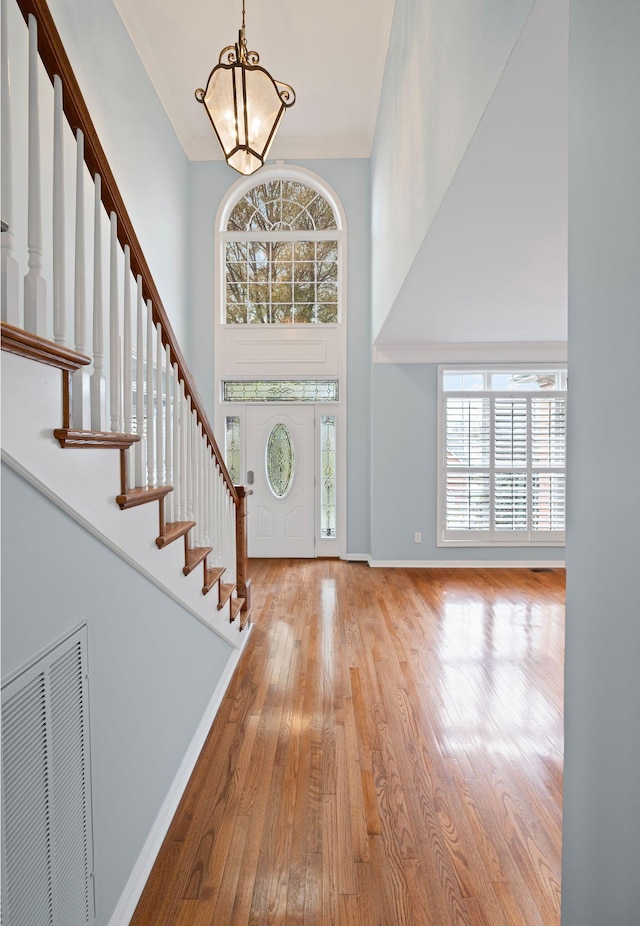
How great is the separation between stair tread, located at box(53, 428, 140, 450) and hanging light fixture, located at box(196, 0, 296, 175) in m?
2.08

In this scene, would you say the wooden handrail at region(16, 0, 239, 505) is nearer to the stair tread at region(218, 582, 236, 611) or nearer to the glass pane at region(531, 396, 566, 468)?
the stair tread at region(218, 582, 236, 611)

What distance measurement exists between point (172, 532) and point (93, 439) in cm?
76

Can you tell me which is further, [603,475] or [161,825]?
[161,825]

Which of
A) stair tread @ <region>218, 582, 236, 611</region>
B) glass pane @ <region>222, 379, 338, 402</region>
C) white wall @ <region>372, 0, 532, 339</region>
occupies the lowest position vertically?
stair tread @ <region>218, 582, 236, 611</region>

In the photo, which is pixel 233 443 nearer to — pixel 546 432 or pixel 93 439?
pixel 546 432

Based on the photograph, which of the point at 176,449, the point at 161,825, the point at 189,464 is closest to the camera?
the point at 161,825

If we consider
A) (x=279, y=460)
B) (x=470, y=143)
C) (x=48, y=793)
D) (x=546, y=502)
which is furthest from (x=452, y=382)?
(x=48, y=793)

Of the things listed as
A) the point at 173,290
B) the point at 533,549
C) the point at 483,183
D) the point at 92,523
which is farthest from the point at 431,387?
the point at 92,523

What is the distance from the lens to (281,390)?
6258mm

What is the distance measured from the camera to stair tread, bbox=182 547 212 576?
218 centimetres

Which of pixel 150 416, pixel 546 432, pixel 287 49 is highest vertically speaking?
pixel 287 49

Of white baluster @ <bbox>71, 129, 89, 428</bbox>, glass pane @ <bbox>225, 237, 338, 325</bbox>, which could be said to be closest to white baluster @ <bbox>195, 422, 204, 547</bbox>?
white baluster @ <bbox>71, 129, 89, 428</bbox>

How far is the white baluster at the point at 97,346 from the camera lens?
139cm

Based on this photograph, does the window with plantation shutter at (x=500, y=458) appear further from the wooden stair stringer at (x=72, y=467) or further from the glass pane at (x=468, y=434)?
the wooden stair stringer at (x=72, y=467)
